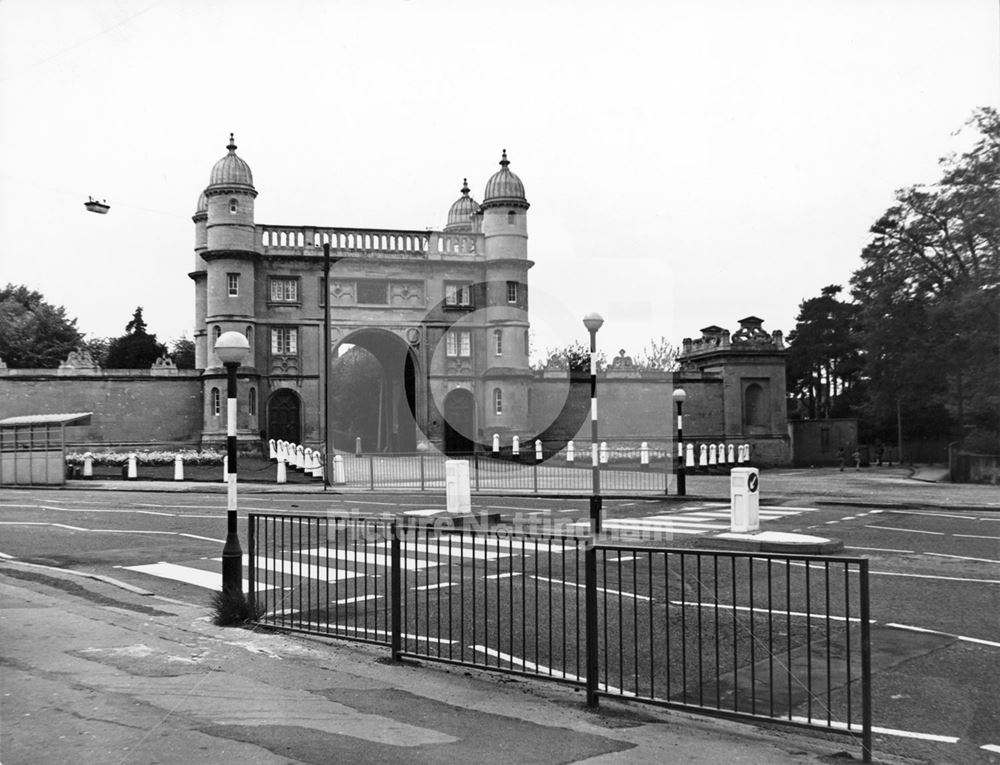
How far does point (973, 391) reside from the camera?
35.0 metres

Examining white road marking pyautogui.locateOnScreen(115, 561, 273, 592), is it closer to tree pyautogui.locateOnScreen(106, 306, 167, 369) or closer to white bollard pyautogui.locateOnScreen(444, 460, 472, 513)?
white bollard pyautogui.locateOnScreen(444, 460, 472, 513)

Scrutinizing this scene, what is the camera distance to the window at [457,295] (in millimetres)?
50438

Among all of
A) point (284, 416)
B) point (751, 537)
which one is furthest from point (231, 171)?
point (751, 537)

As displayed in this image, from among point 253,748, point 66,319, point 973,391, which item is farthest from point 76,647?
point 66,319

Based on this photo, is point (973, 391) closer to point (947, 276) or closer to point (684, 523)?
point (947, 276)

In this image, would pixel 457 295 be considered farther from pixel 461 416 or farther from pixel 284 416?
pixel 284 416

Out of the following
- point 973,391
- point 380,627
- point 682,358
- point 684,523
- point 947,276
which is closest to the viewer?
point 380,627

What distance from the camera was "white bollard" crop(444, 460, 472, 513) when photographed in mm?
18359

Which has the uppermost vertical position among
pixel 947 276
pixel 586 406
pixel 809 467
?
pixel 947 276

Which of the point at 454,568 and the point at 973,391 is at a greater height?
the point at 973,391

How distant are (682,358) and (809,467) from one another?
9.15 metres

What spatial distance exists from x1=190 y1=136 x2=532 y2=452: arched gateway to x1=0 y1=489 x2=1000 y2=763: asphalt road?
1897 centimetres

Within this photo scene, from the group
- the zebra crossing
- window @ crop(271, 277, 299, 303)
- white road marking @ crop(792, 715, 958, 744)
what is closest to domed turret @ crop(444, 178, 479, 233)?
window @ crop(271, 277, 299, 303)

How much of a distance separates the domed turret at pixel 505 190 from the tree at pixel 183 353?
46.6 meters
